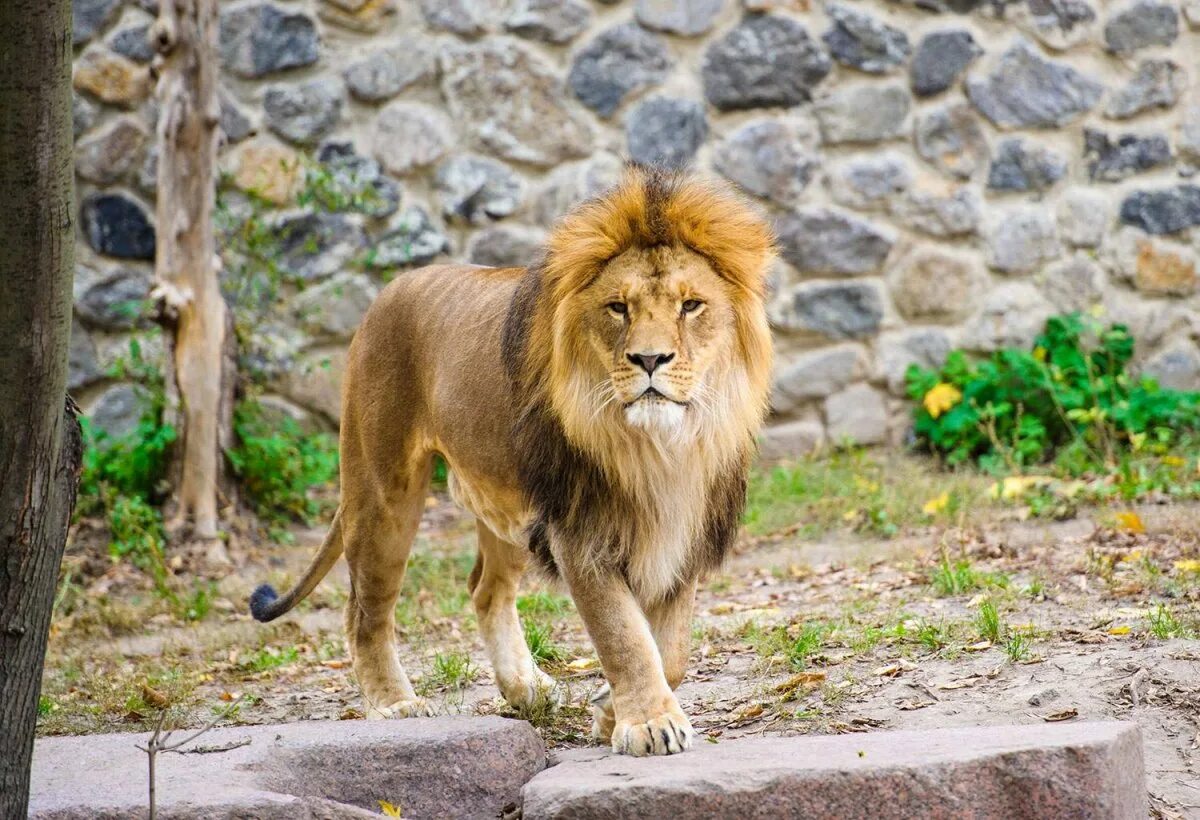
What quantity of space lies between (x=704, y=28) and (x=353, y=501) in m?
4.45

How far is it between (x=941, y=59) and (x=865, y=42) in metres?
0.44

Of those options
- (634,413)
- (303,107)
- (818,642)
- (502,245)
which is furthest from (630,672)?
(303,107)

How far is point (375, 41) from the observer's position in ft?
25.7

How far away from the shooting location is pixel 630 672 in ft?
11.1

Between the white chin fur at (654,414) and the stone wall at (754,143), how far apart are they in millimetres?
4730

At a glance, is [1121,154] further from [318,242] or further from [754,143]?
[318,242]

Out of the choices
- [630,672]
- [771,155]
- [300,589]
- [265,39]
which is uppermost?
[265,39]

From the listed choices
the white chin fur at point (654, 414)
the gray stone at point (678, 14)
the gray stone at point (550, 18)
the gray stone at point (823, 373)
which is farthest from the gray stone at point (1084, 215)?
the white chin fur at point (654, 414)

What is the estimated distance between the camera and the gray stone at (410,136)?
7883 mm

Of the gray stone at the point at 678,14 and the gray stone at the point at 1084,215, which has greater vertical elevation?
the gray stone at the point at 678,14

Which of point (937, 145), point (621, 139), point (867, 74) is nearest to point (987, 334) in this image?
point (937, 145)

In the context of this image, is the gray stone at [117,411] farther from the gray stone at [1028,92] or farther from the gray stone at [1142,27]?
the gray stone at [1142,27]

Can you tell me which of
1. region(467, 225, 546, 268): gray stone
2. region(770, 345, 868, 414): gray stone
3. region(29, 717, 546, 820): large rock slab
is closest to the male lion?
region(29, 717, 546, 820): large rock slab

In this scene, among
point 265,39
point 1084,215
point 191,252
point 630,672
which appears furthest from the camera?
point 1084,215
